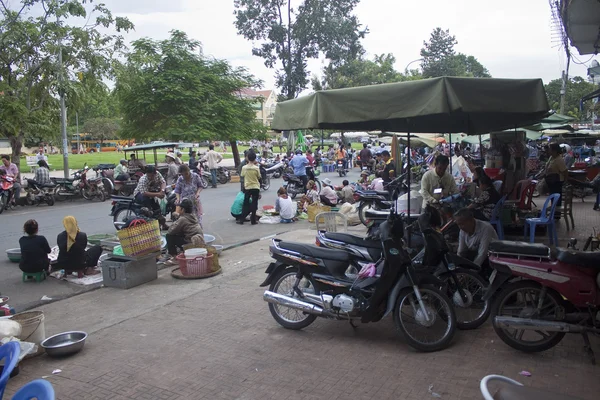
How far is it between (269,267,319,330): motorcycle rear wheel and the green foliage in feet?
60.2

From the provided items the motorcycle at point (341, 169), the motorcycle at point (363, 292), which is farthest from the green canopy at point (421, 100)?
the motorcycle at point (341, 169)

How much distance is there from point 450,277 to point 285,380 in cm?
210

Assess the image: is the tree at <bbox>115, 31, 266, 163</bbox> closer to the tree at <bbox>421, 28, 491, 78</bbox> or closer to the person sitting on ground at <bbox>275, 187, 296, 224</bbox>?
the person sitting on ground at <bbox>275, 187, 296, 224</bbox>

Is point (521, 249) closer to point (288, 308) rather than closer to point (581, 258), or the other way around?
point (581, 258)

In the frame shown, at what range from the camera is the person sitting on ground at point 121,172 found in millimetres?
16531

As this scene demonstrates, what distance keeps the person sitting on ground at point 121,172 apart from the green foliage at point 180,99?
15.9 feet

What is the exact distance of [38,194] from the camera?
15.9 metres

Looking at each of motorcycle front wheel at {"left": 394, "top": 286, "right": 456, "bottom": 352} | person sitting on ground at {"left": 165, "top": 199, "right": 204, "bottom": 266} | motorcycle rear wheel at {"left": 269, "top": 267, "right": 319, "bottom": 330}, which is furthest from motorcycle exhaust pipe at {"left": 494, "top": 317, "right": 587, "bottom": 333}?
person sitting on ground at {"left": 165, "top": 199, "right": 204, "bottom": 266}

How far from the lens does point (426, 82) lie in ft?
15.1

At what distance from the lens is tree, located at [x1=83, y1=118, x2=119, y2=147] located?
71250 millimetres

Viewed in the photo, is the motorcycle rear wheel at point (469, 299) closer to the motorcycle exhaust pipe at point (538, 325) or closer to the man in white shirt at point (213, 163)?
the motorcycle exhaust pipe at point (538, 325)

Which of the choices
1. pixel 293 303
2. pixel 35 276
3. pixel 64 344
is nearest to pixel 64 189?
pixel 35 276

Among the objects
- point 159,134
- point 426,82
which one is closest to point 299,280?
point 426,82

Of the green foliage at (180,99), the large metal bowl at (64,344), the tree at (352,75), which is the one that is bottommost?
the large metal bowl at (64,344)
